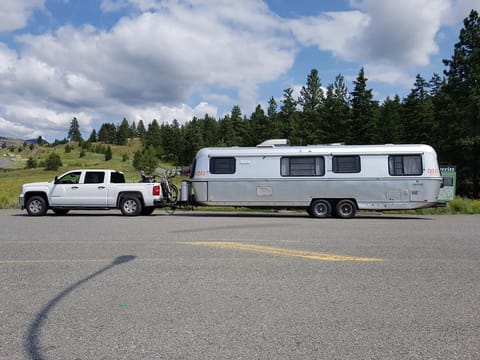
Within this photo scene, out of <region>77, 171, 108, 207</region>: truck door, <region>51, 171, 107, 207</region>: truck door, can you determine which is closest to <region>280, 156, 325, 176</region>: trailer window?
<region>77, 171, 108, 207</region>: truck door

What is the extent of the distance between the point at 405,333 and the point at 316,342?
0.93m

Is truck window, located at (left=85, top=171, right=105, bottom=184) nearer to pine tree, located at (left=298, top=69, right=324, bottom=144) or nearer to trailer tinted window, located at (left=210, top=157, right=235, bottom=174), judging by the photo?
trailer tinted window, located at (left=210, top=157, right=235, bottom=174)

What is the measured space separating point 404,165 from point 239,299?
13.1 meters

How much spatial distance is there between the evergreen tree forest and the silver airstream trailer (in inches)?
1012

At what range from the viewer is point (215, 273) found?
6.49m

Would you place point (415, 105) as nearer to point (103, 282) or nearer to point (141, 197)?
point (141, 197)

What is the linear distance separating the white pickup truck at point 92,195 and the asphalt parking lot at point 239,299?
760 cm

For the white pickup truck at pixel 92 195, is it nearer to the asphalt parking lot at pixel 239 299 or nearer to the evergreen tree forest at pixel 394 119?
the asphalt parking lot at pixel 239 299

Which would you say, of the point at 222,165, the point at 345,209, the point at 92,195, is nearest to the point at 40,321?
the point at 222,165

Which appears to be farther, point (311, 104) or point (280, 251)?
point (311, 104)

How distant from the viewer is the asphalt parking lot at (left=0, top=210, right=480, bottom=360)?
3809 millimetres

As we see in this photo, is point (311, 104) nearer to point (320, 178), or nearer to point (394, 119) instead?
point (394, 119)

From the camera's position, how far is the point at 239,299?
5176 millimetres

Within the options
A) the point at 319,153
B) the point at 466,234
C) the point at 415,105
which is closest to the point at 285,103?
the point at 415,105
